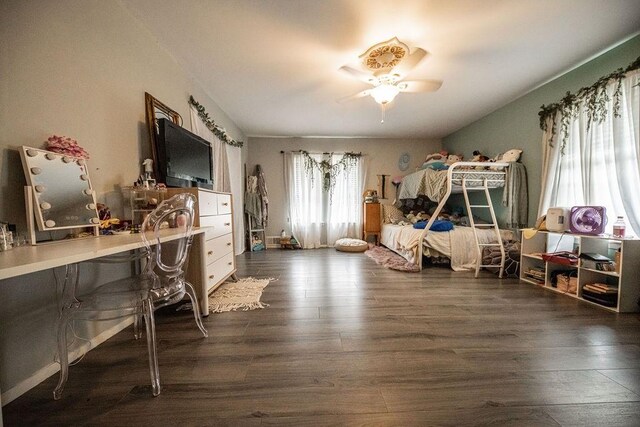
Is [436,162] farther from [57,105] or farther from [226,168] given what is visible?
[57,105]

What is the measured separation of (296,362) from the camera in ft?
3.99

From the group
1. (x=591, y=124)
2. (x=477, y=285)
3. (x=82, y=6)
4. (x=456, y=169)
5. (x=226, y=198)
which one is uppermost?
(x=82, y=6)

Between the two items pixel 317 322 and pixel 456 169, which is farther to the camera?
pixel 456 169

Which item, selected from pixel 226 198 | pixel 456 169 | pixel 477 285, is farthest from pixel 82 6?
pixel 477 285

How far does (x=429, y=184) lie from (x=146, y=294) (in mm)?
3746

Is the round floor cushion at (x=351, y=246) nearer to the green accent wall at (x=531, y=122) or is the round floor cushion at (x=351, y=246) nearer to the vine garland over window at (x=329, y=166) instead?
the vine garland over window at (x=329, y=166)

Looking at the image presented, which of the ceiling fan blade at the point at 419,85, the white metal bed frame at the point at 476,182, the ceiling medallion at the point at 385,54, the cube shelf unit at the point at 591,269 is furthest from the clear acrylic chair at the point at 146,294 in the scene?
the cube shelf unit at the point at 591,269

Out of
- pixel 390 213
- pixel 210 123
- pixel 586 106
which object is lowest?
pixel 390 213

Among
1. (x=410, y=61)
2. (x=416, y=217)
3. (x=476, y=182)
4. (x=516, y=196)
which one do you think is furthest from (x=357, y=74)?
(x=416, y=217)

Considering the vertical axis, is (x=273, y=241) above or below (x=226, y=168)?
below

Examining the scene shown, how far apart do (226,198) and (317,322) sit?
156 cm

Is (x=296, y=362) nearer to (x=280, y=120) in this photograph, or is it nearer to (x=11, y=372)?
(x=11, y=372)

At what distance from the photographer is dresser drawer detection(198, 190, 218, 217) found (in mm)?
1817

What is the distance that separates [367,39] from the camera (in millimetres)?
1954
